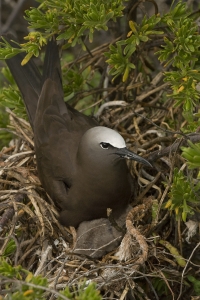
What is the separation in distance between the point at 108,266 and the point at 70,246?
77 cm

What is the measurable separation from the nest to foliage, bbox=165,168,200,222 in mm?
234

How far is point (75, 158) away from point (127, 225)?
0.77 meters

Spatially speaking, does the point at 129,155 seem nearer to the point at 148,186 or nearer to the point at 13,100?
the point at 148,186

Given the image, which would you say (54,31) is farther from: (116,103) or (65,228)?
(65,228)

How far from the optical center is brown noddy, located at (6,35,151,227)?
14.5 ft

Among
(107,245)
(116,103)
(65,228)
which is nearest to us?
(107,245)

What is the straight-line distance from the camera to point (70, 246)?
4340 millimetres

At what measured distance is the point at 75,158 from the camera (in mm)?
4652

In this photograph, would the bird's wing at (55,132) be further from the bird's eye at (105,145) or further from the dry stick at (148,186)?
the dry stick at (148,186)

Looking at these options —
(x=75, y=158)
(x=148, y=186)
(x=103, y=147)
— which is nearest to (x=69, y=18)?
(x=103, y=147)

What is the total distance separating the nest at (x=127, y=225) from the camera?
3799 millimetres

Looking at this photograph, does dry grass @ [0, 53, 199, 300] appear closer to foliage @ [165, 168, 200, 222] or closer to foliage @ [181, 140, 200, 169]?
foliage @ [165, 168, 200, 222]

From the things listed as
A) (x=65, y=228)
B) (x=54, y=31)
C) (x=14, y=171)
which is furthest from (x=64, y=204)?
(x=54, y=31)

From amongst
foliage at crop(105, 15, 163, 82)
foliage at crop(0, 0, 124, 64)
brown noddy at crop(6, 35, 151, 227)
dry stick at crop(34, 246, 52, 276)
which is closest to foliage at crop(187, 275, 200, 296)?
brown noddy at crop(6, 35, 151, 227)
